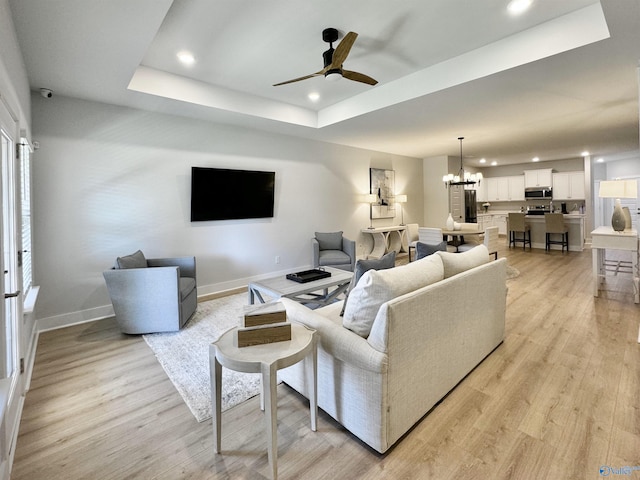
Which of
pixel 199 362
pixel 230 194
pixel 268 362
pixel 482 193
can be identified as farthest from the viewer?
pixel 482 193

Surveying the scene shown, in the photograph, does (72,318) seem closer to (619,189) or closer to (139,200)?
(139,200)

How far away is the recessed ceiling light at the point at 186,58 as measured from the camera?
308cm

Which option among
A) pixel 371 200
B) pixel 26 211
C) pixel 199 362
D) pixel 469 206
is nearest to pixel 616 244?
pixel 371 200

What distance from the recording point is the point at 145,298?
305cm

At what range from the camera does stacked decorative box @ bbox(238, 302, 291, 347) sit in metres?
1.56

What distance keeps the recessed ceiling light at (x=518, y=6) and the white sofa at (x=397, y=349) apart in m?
2.03

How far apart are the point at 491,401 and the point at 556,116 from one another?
176 inches

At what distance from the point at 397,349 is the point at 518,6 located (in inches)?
110

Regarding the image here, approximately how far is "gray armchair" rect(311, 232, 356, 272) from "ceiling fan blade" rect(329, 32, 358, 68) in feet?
9.50

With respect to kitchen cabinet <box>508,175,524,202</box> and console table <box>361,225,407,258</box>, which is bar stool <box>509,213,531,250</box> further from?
console table <box>361,225,407,258</box>

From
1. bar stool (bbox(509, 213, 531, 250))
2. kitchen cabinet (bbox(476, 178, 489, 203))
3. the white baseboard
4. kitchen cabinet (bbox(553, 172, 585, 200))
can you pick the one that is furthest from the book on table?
kitchen cabinet (bbox(476, 178, 489, 203))

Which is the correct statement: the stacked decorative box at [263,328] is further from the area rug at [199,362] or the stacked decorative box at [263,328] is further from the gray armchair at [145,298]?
the gray armchair at [145,298]

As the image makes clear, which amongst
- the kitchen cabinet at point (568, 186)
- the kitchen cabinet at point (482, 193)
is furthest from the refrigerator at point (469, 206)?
the kitchen cabinet at point (568, 186)

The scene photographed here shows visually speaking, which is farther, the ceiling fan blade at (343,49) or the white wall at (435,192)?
the white wall at (435,192)
